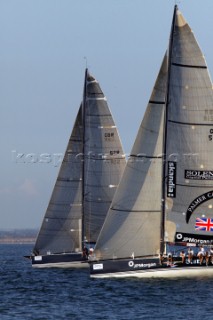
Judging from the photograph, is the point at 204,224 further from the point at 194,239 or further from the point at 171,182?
the point at 171,182

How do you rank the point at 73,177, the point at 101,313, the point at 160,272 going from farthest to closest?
the point at 73,177, the point at 160,272, the point at 101,313

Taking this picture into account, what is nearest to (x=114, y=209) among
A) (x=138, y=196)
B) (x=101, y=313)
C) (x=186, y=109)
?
(x=138, y=196)

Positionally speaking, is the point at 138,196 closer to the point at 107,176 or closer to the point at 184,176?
the point at 184,176

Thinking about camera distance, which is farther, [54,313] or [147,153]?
[147,153]

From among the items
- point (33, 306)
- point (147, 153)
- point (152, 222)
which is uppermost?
point (147, 153)

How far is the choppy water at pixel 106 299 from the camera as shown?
128 ft

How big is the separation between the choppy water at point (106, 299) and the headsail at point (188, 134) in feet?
12.2

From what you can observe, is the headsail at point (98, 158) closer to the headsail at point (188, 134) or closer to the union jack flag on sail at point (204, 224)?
the headsail at point (188, 134)

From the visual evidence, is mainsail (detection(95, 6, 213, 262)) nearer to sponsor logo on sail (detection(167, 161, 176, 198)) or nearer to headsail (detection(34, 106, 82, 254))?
sponsor logo on sail (detection(167, 161, 176, 198))

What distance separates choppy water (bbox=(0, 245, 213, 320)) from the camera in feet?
128

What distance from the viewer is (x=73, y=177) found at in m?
63.2

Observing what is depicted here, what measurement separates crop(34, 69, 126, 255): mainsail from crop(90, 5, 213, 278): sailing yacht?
44.9 feet

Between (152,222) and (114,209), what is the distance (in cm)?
207

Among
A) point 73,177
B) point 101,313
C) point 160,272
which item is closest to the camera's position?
point 101,313
